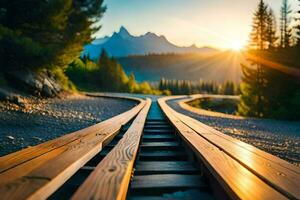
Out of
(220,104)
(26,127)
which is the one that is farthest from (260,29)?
(26,127)

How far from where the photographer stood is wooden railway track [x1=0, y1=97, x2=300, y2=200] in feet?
5.27

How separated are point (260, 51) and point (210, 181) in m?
31.1

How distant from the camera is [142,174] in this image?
292cm

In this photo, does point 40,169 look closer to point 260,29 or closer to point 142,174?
point 142,174

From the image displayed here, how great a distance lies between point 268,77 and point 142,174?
27.6 meters

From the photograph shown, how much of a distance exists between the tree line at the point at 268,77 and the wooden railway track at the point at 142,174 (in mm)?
21228

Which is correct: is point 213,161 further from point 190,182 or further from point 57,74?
point 57,74

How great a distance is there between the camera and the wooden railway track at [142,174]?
1605 mm

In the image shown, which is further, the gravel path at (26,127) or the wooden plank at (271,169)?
the gravel path at (26,127)

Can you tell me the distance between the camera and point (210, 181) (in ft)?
8.38

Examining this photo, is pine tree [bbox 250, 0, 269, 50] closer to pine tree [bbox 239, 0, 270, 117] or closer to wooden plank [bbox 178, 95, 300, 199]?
pine tree [bbox 239, 0, 270, 117]

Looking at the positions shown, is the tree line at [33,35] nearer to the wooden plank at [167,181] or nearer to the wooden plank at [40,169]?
the wooden plank at [40,169]

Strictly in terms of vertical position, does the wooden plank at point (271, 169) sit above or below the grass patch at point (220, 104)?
above

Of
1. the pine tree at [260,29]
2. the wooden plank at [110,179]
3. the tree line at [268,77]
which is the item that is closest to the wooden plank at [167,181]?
the wooden plank at [110,179]
